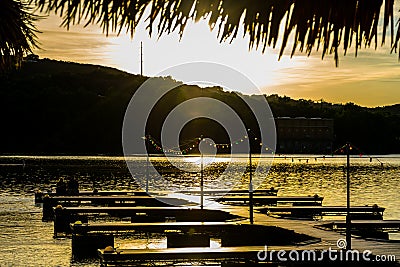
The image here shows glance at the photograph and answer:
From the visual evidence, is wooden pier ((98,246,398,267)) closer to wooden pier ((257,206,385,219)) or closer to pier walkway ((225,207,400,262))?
pier walkway ((225,207,400,262))

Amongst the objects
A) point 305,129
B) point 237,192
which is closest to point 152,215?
point 237,192

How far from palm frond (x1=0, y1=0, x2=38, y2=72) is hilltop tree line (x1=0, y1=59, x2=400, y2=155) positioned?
5141 inches

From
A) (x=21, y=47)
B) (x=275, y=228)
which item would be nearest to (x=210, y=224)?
(x=275, y=228)

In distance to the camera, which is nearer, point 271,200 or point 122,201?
point 122,201

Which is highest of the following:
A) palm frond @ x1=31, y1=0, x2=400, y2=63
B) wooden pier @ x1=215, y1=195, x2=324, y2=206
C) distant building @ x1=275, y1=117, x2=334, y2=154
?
distant building @ x1=275, y1=117, x2=334, y2=154

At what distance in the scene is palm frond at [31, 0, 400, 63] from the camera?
7.85 feet

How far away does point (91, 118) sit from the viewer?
14762 cm

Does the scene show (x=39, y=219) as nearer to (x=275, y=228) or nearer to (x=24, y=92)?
(x=275, y=228)

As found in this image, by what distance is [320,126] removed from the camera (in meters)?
174

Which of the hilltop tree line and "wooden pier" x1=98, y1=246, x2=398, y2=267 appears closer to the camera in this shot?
"wooden pier" x1=98, y1=246, x2=398, y2=267
